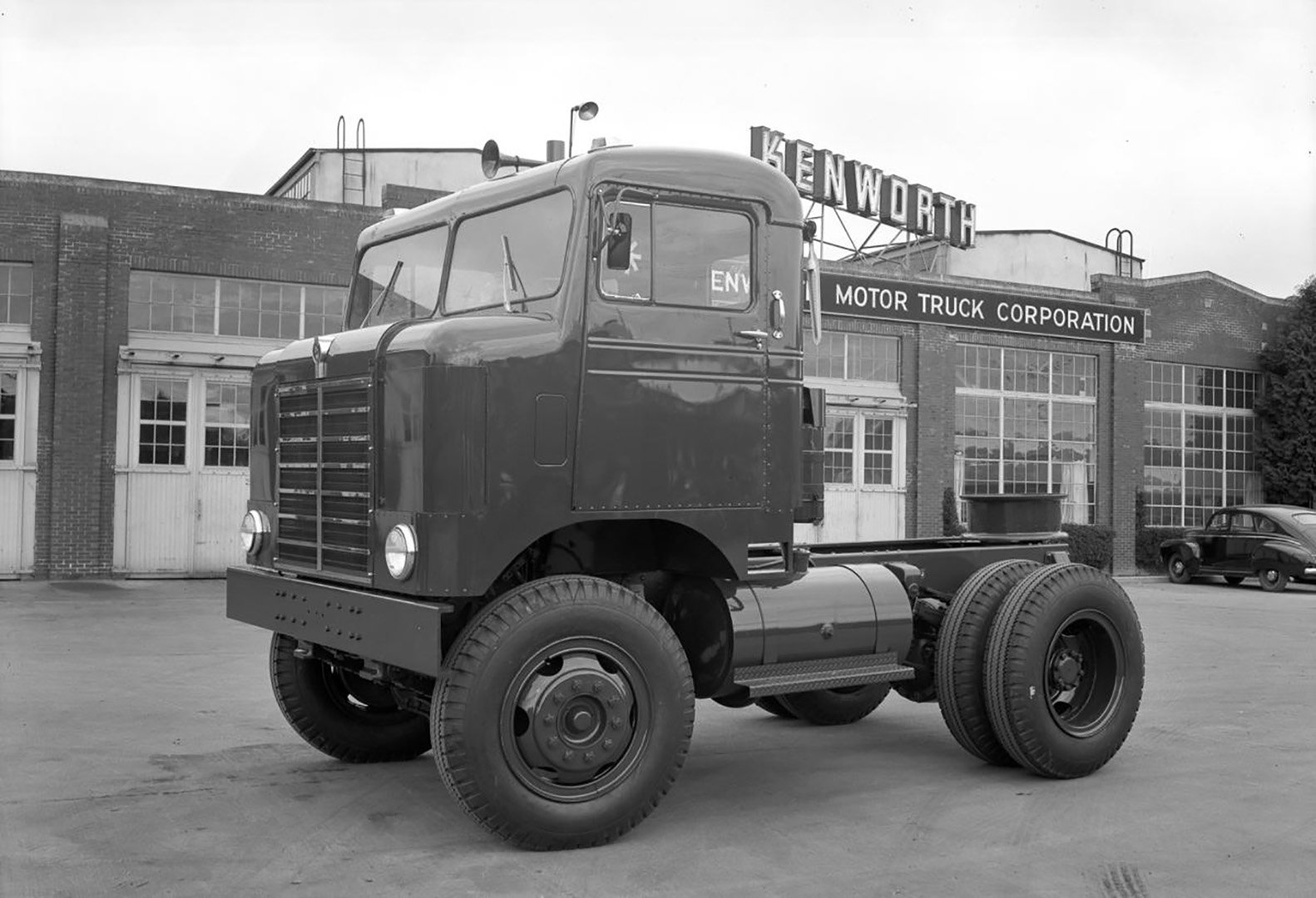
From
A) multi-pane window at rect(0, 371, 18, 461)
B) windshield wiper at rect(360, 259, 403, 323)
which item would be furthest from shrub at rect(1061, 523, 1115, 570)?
windshield wiper at rect(360, 259, 403, 323)

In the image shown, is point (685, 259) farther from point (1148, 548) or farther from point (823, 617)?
point (1148, 548)

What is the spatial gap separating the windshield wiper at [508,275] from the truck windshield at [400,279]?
0.51 m

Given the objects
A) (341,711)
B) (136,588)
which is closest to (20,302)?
(136,588)

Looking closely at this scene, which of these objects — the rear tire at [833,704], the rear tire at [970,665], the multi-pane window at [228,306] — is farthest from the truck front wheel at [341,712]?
the multi-pane window at [228,306]

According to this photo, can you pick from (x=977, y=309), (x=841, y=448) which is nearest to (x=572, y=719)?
(x=841, y=448)

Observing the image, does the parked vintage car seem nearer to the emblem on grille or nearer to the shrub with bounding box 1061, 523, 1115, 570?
the shrub with bounding box 1061, 523, 1115, 570

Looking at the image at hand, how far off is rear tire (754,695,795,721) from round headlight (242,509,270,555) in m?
3.59

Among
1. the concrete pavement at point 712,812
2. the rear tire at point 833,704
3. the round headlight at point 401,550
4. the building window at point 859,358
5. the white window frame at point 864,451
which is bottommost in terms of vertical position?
the concrete pavement at point 712,812

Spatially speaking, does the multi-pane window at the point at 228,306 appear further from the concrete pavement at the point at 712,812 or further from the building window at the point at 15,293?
the concrete pavement at the point at 712,812

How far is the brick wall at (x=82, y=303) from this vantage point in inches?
747

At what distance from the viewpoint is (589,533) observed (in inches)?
249

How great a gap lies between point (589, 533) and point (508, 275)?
131 cm

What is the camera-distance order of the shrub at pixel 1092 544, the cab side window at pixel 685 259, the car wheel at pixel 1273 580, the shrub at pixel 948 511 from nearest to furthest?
1. the cab side window at pixel 685 259
2. the car wheel at pixel 1273 580
3. the shrub at pixel 948 511
4. the shrub at pixel 1092 544

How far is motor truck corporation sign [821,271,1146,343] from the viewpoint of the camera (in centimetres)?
2522
